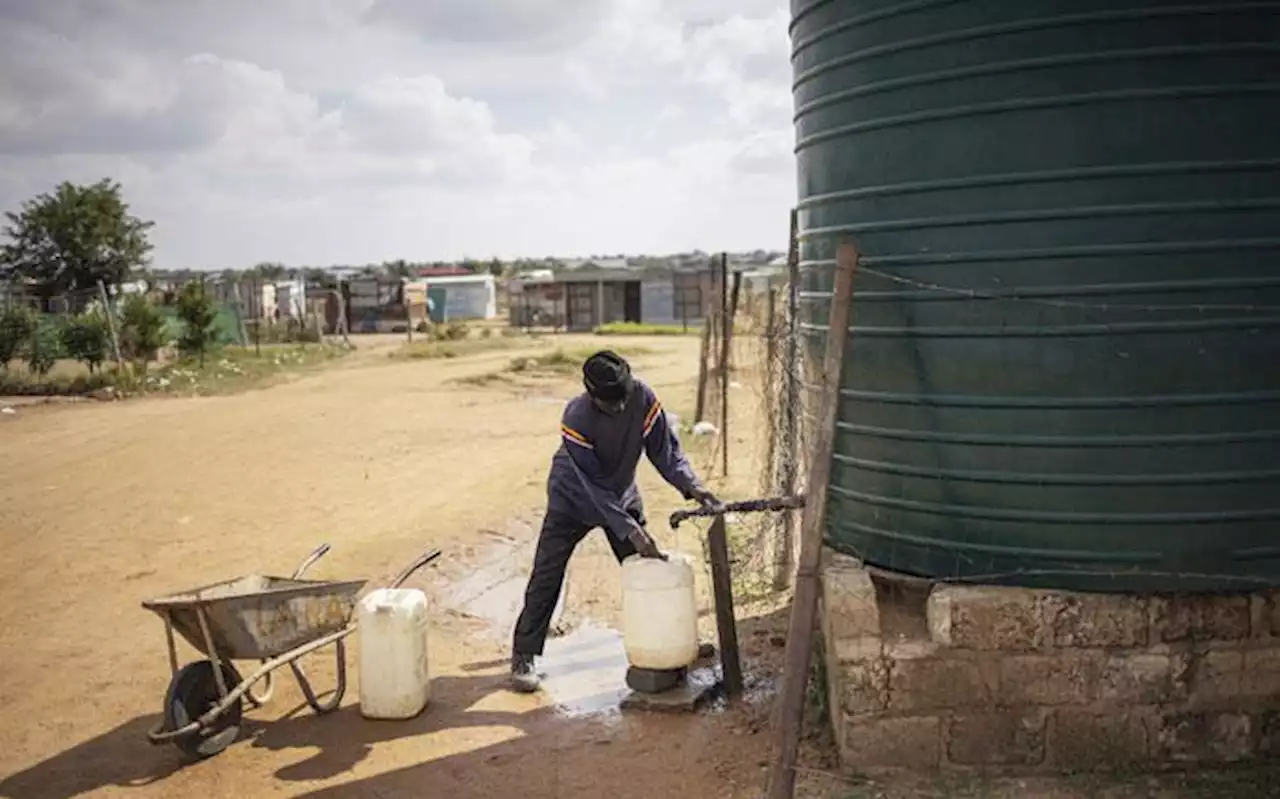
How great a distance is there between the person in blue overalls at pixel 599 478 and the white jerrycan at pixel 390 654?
2.10 feet

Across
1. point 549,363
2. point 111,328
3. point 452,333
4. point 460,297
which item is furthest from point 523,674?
point 460,297

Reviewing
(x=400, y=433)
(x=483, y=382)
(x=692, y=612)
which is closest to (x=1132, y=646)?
(x=692, y=612)

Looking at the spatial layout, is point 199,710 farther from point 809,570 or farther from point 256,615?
point 809,570

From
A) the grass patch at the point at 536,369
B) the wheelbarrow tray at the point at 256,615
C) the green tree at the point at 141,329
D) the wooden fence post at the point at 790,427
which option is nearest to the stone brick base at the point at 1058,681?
the wooden fence post at the point at 790,427

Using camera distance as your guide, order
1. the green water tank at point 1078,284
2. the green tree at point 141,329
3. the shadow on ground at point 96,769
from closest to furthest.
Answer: the green water tank at point 1078,284, the shadow on ground at point 96,769, the green tree at point 141,329

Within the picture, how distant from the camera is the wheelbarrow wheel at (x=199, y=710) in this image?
16.7 feet

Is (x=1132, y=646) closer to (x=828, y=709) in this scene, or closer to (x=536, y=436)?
(x=828, y=709)

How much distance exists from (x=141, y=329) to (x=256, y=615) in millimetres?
19319

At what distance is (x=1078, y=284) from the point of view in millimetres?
4109

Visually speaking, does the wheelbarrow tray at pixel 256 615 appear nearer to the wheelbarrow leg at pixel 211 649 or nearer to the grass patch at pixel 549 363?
the wheelbarrow leg at pixel 211 649

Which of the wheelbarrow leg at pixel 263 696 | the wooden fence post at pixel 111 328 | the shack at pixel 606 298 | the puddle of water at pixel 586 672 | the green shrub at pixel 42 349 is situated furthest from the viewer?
the shack at pixel 606 298

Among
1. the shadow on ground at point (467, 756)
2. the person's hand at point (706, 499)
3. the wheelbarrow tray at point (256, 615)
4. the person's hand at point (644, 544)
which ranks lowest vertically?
the shadow on ground at point (467, 756)

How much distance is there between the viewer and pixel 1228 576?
418 centimetres

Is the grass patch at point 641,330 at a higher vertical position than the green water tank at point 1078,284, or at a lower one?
lower
